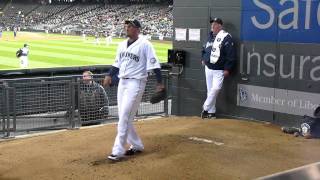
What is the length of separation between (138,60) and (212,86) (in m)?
3.37

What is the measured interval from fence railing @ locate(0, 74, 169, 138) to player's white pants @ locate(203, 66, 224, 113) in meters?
2.15

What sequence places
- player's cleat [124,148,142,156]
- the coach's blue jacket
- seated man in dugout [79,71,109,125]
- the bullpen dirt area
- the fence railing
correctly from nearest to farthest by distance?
the bullpen dirt area
player's cleat [124,148,142,156]
the fence railing
the coach's blue jacket
seated man in dugout [79,71,109,125]

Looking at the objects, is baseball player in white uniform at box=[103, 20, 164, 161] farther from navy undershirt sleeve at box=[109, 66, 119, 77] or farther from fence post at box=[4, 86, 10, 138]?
fence post at box=[4, 86, 10, 138]

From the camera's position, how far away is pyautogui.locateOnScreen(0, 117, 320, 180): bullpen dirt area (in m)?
6.24

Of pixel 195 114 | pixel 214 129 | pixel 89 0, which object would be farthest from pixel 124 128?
pixel 89 0

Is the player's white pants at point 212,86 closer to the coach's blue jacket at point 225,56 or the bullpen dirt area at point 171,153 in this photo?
the coach's blue jacket at point 225,56

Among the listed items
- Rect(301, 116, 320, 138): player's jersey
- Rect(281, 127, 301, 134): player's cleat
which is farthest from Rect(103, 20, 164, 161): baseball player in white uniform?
Rect(281, 127, 301, 134): player's cleat

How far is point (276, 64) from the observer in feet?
30.2

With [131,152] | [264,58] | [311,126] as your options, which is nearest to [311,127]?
[311,126]

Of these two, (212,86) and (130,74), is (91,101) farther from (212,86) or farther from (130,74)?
(130,74)

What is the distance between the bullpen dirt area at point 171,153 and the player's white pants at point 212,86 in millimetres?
602

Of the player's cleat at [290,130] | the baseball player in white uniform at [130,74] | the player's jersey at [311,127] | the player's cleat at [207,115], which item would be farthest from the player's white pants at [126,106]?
the player's cleat at [207,115]

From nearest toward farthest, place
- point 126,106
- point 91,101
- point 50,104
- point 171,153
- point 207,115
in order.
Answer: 1. point 126,106
2. point 171,153
3. point 50,104
4. point 91,101
5. point 207,115

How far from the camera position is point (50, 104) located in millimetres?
9867
